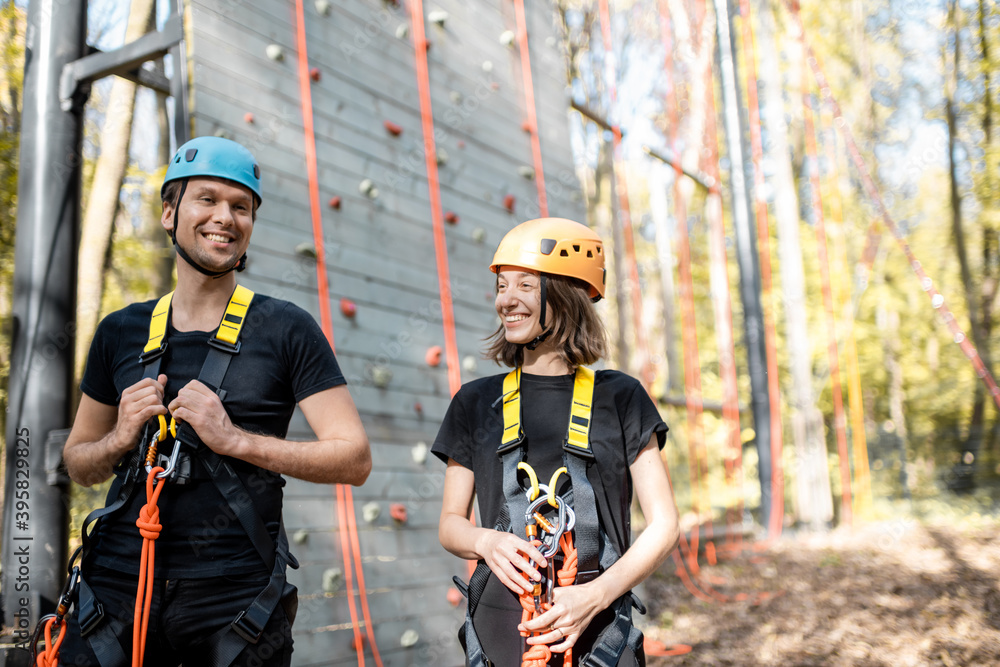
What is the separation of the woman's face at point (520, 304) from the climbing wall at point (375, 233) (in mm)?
1897

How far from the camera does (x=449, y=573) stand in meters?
4.43

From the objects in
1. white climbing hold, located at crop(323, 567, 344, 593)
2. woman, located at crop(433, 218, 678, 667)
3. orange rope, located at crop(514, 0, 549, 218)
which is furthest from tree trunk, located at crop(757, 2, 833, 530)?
woman, located at crop(433, 218, 678, 667)

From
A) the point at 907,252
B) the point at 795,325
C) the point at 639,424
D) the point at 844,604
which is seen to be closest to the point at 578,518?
the point at 639,424

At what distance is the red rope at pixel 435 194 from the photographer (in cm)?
471

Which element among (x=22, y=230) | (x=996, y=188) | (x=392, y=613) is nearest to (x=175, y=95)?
(x=22, y=230)

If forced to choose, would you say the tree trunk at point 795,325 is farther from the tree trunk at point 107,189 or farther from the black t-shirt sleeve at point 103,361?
the black t-shirt sleeve at point 103,361

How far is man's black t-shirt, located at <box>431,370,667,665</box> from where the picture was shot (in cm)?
186

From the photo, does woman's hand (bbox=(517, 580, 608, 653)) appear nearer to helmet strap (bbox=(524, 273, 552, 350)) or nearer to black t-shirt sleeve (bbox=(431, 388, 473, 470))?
black t-shirt sleeve (bbox=(431, 388, 473, 470))

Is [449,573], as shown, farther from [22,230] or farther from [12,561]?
[22,230]

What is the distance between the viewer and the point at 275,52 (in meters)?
3.85

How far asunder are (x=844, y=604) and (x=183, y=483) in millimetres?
5527

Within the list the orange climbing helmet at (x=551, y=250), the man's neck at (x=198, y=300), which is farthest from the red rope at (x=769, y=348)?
the man's neck at (x=198, y=300)

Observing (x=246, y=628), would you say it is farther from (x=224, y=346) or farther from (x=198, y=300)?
(x=198, y=300)

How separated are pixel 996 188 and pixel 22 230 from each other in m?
17.7
